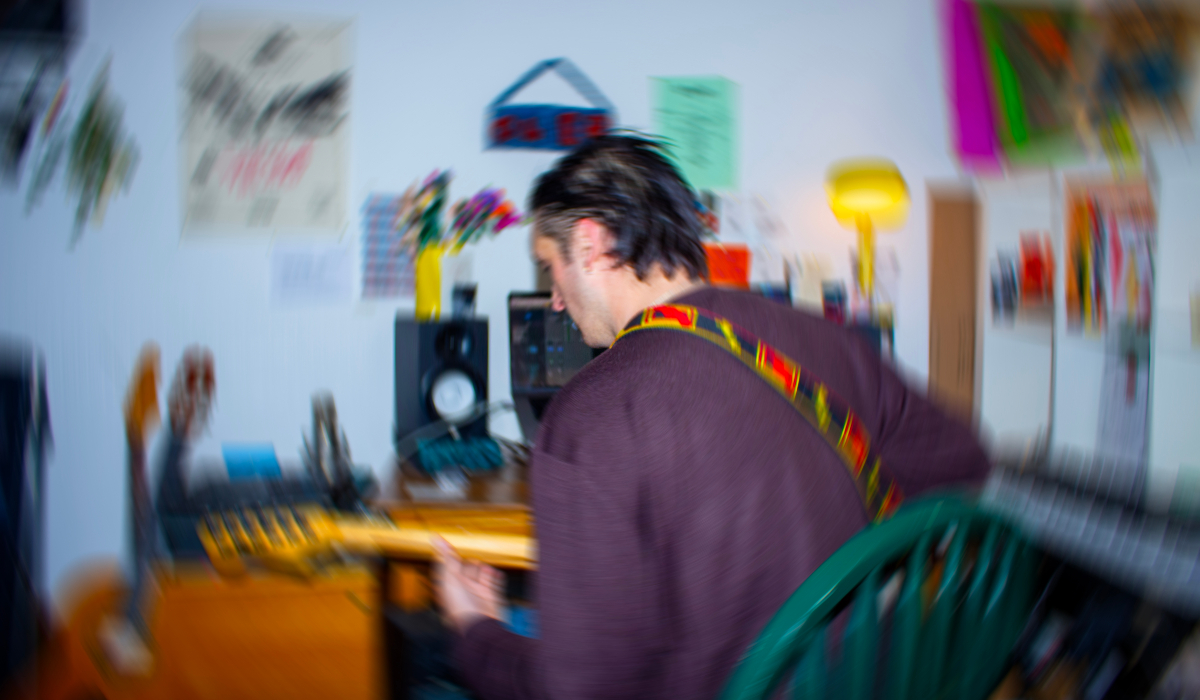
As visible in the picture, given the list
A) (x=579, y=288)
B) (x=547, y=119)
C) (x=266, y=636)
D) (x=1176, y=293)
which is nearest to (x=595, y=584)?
(x=579, y=288)

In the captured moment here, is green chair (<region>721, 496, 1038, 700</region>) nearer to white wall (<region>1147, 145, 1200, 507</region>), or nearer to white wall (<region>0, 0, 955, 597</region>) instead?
white wall (<region>0, 0, 955, 597</region>)

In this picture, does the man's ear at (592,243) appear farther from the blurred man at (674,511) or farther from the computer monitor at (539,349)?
the computer monitor at (539,349)

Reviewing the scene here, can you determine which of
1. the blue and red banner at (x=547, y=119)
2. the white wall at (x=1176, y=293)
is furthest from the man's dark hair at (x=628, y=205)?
the white wall at (x=1176, y=293)

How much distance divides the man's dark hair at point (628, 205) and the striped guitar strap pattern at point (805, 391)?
0.60 ft

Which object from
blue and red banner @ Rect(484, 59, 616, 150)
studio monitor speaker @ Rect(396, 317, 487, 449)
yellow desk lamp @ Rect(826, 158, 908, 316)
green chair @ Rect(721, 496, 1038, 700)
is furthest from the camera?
yellow desk lamp @ Rect(826, 158, 908, 316)

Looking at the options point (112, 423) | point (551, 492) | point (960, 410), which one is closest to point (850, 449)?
point (551, 492)

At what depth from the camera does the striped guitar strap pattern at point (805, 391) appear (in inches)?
24.4

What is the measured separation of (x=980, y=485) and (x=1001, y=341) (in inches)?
49.5

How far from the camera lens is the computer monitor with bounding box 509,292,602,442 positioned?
1.34 m

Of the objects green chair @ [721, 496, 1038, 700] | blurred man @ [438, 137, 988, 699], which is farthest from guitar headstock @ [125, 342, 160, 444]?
green chair @ [721, 496, 1038, 700]

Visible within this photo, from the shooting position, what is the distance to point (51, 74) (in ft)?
4.59

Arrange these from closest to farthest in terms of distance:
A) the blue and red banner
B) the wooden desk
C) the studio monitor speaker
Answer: the wooden desk
the studio monitor speaker
the blue and red banner

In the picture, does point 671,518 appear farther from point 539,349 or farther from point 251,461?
point 251,461

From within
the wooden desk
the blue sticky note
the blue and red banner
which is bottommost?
the wooden desk
